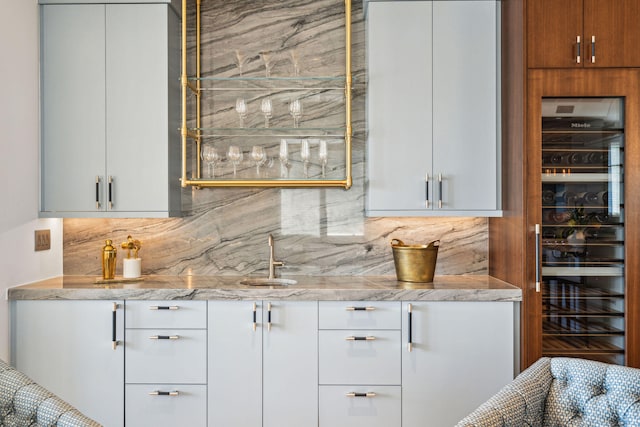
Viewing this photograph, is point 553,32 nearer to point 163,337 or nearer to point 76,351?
point 163,337

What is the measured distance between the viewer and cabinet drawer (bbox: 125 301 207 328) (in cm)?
271

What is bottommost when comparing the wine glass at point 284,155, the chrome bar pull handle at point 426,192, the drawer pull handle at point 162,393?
the drawer pull handle at point 162,393

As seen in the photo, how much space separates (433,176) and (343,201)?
60cm

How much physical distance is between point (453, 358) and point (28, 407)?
1.89 m

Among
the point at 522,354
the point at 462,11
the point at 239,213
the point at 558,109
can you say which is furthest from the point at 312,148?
the point at 522,354

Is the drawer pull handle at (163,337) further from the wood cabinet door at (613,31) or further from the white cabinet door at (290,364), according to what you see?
the wood cabinet door at (613,31)

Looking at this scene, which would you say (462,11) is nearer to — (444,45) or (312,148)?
(444,45)

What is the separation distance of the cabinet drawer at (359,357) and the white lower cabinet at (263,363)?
0.19 feet

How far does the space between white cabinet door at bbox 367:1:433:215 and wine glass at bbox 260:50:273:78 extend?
60cm

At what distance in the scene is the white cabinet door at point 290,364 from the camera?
8.84ft

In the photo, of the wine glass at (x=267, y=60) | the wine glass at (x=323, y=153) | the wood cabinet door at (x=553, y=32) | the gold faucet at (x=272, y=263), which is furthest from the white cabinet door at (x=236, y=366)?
the wood cabinet door at (x=553, y=32)

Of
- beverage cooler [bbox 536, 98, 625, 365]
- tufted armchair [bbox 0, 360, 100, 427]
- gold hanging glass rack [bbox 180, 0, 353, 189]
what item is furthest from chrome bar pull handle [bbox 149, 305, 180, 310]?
beverage cooler [bbox 536, 98, 625, 365]

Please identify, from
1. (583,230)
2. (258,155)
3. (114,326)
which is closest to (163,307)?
(114,326)

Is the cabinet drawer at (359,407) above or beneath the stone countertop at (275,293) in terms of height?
beneath
